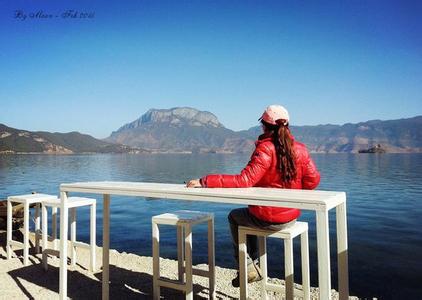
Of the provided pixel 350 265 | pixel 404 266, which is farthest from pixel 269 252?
pixel 404 266

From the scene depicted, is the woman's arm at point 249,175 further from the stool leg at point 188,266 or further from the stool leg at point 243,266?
the stool leg at point 188,266

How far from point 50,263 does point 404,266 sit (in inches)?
318

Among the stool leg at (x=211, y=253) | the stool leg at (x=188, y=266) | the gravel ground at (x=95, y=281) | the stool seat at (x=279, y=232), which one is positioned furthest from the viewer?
the gravel ground at (x=95, y=281)

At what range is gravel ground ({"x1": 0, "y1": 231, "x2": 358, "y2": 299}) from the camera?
4305 mm

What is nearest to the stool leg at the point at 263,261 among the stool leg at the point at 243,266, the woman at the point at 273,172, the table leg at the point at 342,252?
the stool leg at the point at 243,266

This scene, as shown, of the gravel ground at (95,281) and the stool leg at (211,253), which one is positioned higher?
the stool leg at (211,253)

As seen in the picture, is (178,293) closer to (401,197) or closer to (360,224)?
(360,224)

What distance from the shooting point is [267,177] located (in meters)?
3.01

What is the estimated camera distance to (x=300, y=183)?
309cm

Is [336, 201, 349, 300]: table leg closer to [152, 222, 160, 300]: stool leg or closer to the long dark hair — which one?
the long dark hair

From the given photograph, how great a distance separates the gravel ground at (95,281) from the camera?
14.1ft

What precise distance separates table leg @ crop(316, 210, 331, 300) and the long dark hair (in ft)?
2.30

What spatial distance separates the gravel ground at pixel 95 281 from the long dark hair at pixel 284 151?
2.04 meters

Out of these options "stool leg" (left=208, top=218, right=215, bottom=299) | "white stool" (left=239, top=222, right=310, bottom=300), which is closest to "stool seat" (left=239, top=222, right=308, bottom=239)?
"white stool" (left=239, top=222, right=310, bottom=300)
